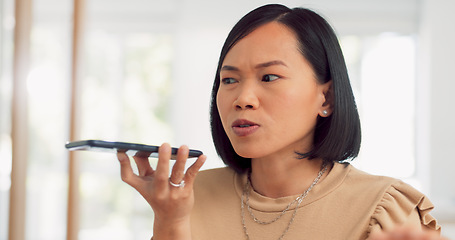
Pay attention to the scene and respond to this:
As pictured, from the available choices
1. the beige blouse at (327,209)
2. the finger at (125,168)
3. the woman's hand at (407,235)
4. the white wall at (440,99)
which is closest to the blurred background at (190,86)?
the white wall at (440,99)

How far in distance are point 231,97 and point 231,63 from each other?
67 millimetres

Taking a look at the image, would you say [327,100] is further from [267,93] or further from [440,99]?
[440,99]

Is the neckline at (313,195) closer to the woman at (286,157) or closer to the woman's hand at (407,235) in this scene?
the woman at (286,157)

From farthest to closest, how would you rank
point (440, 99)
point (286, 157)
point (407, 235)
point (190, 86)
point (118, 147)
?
point (190, 86) < point (440, 99) < point (286, 157) < point (118, 147) < point (407, 235)

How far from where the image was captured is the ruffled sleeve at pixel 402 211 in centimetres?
95

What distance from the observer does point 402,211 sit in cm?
A: 97

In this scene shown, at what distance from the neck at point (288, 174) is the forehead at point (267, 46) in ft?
0.70

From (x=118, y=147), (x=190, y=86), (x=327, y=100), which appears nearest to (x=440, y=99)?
(x=190, y=86)

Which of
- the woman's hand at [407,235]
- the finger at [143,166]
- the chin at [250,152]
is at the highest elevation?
the chin at [250,152]

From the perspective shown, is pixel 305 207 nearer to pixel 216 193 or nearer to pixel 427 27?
pixel 216 193

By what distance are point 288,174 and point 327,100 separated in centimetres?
17

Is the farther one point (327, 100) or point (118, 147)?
point (327, 100)

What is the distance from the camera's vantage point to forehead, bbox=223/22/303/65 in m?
1.01

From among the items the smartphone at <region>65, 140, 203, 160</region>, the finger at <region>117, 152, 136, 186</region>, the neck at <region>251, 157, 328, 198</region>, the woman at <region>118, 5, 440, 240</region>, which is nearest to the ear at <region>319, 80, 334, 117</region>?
the woman at <region>118, 5, 440, 240</region>
